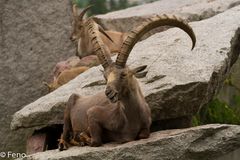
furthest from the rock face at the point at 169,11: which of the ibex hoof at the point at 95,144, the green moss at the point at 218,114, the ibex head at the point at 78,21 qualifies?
the ibex hoof at the point at 95,144

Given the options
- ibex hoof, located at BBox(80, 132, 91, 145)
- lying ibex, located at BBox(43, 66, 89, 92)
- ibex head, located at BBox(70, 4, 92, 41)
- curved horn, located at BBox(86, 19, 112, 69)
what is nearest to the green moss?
lying ibex, located at BBox(43, 66, 89, 92)

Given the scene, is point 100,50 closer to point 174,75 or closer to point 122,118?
point 122,118

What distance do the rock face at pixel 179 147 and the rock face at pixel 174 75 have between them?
3.52ft

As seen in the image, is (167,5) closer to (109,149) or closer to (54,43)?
(54,43)

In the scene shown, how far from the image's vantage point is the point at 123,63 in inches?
344

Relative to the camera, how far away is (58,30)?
15164 millimetres

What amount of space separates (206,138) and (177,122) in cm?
156

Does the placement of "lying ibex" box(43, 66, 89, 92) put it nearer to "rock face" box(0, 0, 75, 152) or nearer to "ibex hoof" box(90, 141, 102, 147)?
"rock face" box(0, 0, 75, 152)

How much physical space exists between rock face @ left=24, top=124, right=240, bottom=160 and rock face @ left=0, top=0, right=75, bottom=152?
5221 millimetres

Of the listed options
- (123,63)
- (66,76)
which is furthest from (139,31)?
(66,76)

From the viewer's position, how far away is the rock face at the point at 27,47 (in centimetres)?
1423

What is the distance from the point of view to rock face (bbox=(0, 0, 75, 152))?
46.7 ft

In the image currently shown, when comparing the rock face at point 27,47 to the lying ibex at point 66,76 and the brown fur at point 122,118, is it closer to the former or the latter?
the lying ibex at point 66,76

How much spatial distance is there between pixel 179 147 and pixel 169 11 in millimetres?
8152
